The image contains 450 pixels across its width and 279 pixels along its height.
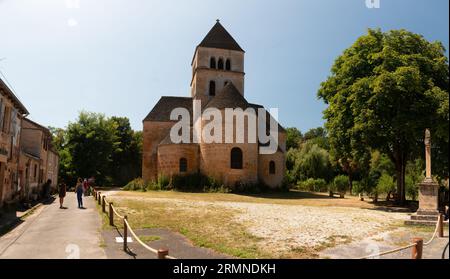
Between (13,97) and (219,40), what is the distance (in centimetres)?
2733

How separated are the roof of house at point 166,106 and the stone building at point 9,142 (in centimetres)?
1966

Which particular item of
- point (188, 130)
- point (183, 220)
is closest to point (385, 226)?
point (183, 220)

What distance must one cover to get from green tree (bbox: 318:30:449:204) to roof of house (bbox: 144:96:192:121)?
19958 millimetres

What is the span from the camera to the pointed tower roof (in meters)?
40.2

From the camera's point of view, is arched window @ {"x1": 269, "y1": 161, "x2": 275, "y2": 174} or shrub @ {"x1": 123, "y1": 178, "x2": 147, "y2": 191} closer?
shrub @ {"x1": 123, "y1": 178, "x2": 147, "y2": 191}

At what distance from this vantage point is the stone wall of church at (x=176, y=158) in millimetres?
32438

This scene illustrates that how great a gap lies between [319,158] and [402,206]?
77.1 feet

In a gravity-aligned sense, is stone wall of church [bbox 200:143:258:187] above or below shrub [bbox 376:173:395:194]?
above

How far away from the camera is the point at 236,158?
1232 inches

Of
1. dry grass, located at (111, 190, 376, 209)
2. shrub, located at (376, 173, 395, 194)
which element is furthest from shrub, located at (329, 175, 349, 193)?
dry grass, located at (111, 190, 376, 209)

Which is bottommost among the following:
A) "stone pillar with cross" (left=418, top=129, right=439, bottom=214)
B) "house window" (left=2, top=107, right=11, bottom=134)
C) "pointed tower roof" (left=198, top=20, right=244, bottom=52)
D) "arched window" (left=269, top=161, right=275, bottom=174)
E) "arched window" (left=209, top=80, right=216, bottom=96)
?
"stone pillar with cross" (left=418, top=129, right=439, bottom=214)

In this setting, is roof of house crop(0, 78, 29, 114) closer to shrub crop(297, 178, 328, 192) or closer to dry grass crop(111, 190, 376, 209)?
dry grass crop(111, 190, 376, 209)

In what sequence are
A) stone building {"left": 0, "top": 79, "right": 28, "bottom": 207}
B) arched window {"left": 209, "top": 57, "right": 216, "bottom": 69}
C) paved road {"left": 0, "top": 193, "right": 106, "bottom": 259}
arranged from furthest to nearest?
arched window {"left": 209, "top": 57, "right": 216, "bottom": 69} < stone building {"left": 0, "top": 79, "right": 28, "bottom": 207} < paved road {"left": 0, "top": 193, "right": 106, "bottom": 259}

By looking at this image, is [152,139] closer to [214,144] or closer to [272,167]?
[214,144]
